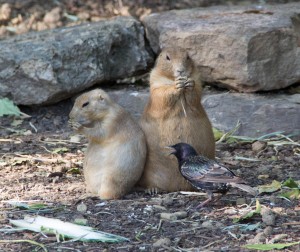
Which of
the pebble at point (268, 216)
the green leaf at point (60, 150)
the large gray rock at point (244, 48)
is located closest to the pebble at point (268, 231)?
the pebble at point (268, 216)

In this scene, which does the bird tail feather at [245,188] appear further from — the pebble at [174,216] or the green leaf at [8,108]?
the green leaf at [8,108]

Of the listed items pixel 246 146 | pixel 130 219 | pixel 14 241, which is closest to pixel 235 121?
pixel 246 146

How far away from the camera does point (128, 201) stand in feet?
19.8

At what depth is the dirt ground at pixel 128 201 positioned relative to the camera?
5117 mm

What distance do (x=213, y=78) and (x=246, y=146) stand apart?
862 millimetres

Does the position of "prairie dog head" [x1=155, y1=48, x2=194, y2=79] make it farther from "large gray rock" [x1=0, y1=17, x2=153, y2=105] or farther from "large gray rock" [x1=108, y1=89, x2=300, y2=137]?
"large gray rock" [x1=0, y1=17, x2=153, y2=105]

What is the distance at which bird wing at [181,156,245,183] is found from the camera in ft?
18.8

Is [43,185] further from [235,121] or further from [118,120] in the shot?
[235,121]

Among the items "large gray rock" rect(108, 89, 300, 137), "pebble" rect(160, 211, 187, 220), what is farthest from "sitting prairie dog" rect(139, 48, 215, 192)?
"large gray rock" rect(108, 89, 300, 137)

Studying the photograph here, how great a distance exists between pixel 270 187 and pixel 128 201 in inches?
42.7

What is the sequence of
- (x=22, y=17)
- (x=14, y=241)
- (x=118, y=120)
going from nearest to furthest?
(x=14, y=241) → (x=118, y=120) → (x=22, y=17)

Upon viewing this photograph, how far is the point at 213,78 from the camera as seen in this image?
8.19 meters

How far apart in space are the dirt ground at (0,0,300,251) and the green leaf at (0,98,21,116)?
151 mm

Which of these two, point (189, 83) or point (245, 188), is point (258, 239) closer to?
point (245, 188)
